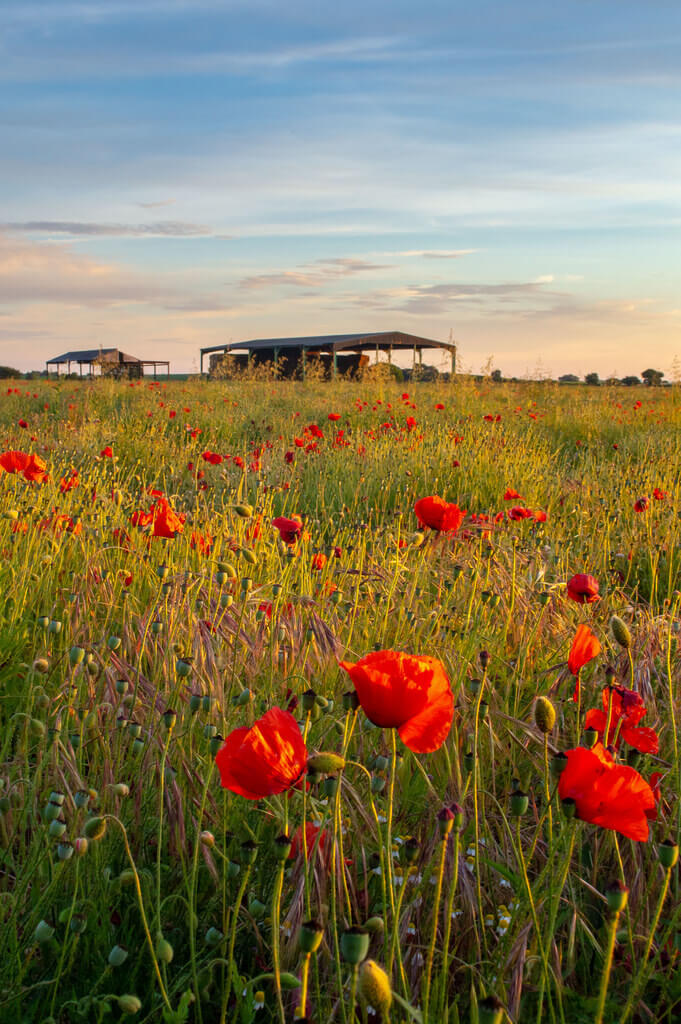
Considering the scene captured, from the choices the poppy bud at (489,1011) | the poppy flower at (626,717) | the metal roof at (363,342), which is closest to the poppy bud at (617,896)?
the poppy bud at (489,1011)

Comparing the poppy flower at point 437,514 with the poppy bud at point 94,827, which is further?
the poppy flower at point 437,514

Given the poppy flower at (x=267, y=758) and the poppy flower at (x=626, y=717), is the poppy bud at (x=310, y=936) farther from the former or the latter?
the poppy flower at (x=626, y=717)

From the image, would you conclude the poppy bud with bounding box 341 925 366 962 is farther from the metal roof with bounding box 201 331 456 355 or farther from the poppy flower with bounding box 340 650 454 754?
the metal roof with bounding box 201 331 456 355

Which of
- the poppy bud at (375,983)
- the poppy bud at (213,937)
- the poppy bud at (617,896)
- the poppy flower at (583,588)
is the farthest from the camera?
the poppy flower at (583,588)

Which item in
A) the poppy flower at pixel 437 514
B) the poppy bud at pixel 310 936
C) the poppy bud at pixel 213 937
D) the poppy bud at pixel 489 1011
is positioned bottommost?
the poppy bud at pixel 213 937

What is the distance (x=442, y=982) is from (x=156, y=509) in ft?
6.52

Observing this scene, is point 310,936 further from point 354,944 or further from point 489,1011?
point 489,1011

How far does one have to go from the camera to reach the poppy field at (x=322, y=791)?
1.05 metres

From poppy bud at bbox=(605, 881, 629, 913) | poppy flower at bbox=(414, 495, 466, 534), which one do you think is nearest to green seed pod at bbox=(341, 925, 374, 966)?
poppy bud at bbox=(605, 881, 629, 913)

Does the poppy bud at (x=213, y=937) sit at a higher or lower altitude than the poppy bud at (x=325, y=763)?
lower

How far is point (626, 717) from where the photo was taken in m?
1.50

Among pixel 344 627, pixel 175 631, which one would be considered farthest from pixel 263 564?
pixel 175 631

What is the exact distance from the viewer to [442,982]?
118 cm

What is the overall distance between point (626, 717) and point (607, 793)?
59 centimetres
